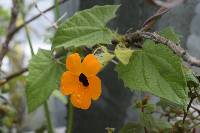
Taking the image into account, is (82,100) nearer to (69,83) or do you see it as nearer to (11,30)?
(69,83)

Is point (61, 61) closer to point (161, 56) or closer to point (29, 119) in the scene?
point (161, 56)

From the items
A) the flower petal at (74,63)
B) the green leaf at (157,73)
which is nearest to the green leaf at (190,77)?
the green leaf at (157,73)

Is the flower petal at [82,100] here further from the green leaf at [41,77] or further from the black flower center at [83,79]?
the green leaf at [41,77]

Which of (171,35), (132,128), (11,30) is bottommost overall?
(132,128)

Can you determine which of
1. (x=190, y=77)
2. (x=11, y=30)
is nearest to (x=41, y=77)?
(x=190, y=77)

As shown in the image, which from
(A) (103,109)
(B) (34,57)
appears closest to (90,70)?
(B) (34,57)

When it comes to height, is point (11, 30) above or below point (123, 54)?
above
